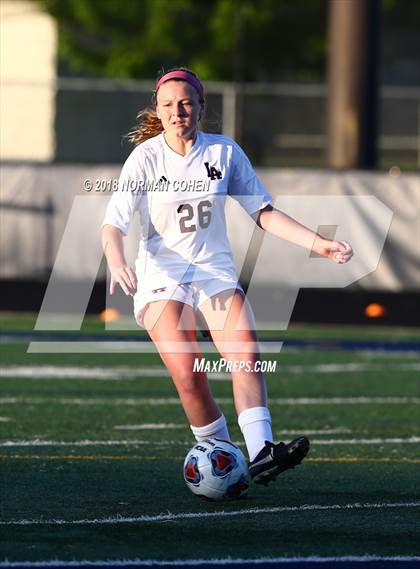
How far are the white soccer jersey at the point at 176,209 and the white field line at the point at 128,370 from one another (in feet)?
15.4

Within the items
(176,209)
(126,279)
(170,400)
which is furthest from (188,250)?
(170,400)

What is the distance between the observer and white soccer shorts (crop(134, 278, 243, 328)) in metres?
7.02

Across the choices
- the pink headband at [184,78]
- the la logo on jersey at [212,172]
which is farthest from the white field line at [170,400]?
the pink headband at [184,78]

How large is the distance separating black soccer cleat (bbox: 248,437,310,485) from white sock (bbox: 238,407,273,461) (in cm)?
11

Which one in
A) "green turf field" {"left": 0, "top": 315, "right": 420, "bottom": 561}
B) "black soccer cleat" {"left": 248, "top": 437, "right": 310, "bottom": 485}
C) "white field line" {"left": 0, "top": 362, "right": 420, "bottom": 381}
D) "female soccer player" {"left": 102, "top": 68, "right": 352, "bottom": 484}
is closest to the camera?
"green turf field" {"left": 0, "top": 315, "right": 420, "bottom": 561}

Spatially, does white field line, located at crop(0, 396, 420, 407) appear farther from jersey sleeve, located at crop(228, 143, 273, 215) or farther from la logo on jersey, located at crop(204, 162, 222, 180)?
la logo on jersey, located at crop(204, 162, 222, 180)

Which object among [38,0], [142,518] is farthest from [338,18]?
[38,0]

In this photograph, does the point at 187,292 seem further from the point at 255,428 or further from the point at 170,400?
the point at 170,400

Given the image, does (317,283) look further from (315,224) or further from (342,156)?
(342,156)

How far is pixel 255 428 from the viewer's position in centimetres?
689

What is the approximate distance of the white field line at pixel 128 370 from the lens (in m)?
11.8

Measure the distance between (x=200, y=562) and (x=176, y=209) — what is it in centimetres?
192

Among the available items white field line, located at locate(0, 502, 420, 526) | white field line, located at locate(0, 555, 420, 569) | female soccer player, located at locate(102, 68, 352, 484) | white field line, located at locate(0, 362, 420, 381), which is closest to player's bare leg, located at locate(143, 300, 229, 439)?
female soccer player, located at locate(102, 68, 352, 484)

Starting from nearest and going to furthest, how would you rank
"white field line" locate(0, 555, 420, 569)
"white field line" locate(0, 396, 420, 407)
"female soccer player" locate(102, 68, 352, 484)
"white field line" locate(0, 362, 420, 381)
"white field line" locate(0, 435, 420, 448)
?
"white field line" locate(0, 555, 420, 569), "female soccer player" locate(102, 68, 352, 484), "white field line" locate(0, 435, 420, 448), "white field line" locate(0, 396, 420, 407), "white field line" locate(0, 362, 420, 381)
